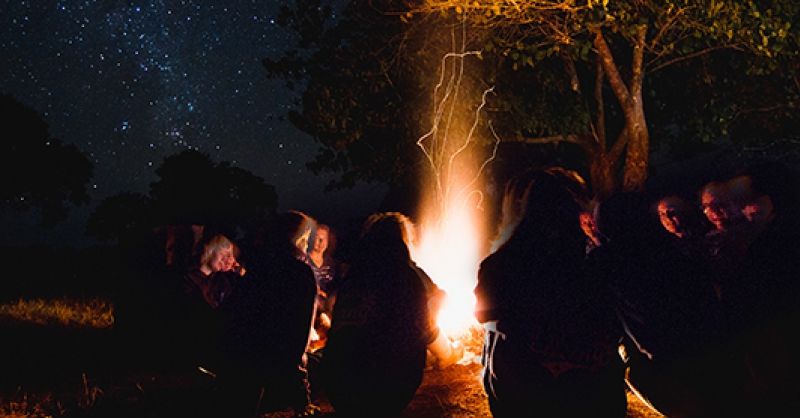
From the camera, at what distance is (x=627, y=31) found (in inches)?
378

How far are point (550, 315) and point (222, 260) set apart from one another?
3.40m

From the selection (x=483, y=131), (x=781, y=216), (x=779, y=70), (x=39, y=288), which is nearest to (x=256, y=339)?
(x=781, y=216)

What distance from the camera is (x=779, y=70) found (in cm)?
1273

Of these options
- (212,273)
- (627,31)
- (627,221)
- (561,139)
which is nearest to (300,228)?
(212,273)

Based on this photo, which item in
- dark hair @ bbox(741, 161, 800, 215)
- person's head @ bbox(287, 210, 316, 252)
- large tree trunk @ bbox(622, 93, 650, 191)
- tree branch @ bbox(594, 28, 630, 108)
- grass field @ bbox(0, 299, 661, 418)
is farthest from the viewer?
large tree trunk @ bbox(622, 93, 650, 191)

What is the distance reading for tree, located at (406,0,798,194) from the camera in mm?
8914

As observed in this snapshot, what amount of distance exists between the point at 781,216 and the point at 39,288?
46.9 feet

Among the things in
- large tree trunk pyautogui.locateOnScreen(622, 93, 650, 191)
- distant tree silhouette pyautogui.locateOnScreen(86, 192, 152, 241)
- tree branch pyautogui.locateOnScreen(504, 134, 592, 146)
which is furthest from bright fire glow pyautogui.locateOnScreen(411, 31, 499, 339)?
distant tree silhouette pyautogui.locateOnScreen(86, 192, 152, 241)

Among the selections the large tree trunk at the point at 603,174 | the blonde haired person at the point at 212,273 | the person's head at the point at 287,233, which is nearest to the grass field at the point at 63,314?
the blonde haired person at the point at 212,273

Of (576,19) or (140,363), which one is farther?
(576,19)

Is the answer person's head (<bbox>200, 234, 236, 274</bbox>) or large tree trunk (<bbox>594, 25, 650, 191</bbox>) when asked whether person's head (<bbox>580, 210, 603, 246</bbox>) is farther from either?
large tree trunk (<bbox>594, 25, 650, 191</bbox>)

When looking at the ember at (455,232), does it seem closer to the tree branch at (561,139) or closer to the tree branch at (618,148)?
the tree branch at (561,139)

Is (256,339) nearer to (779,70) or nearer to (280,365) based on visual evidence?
(280,365)

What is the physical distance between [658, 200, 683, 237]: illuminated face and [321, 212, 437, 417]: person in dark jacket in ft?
7.68
